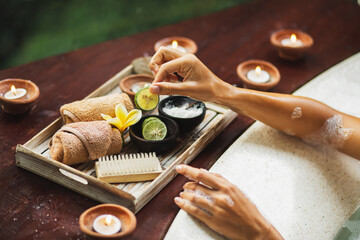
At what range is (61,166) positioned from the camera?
136 cm

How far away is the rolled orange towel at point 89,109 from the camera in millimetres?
1560

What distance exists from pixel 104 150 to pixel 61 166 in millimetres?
166

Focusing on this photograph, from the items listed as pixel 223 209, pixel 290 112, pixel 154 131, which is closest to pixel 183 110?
pixel 154 131

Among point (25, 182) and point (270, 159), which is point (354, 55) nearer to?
point (270, 159)

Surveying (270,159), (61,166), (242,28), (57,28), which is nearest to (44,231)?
(61,166)

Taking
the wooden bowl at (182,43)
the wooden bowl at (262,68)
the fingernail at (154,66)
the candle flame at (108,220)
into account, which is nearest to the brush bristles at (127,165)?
the candle flame at (108,220)

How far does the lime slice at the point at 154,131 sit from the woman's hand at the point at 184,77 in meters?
0.16

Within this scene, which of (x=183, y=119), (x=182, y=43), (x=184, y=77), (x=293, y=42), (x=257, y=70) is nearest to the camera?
(x=184, y=77)

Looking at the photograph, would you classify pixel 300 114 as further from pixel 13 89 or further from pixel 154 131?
pixel 13 89

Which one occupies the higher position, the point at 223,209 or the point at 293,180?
the point at 293,180

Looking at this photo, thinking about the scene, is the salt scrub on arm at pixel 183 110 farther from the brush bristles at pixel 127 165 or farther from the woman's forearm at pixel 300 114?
the brush bristles at pixel 127 165

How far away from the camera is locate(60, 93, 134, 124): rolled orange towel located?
61.4 inches

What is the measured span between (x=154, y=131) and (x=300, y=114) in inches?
23.6

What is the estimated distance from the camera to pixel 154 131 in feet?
5.12
